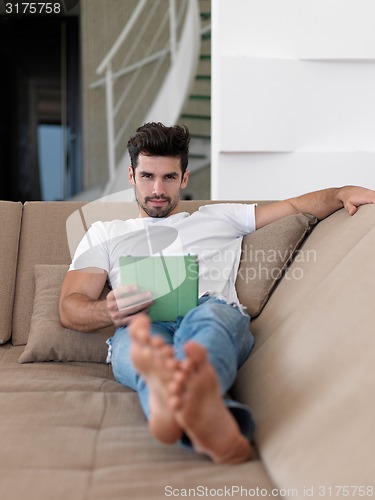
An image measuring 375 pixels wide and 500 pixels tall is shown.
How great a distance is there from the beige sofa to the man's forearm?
0.19ft

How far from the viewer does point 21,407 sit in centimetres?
151

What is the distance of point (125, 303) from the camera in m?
1.71

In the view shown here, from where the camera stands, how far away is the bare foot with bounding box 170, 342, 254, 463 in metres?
1.10

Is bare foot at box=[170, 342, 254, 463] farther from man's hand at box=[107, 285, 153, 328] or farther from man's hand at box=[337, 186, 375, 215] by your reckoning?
man's hand at box=[337, 186, 375, 215]

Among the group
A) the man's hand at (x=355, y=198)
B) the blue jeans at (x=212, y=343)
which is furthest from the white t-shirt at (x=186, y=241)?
the man's hand at (x=355, y=198)

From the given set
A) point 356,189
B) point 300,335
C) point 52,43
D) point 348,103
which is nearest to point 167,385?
Answer: point 300,335

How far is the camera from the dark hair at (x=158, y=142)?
7.15ft

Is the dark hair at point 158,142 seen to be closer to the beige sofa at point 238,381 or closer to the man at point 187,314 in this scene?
the man at point 187,314

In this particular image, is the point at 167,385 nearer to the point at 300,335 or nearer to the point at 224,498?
the point at 224,498

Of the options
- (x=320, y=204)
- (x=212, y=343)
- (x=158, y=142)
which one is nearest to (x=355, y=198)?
(x=320, y=204)

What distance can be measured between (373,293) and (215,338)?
0.36 metres

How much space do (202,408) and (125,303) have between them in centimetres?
63

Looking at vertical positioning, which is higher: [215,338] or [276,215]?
[276,215]

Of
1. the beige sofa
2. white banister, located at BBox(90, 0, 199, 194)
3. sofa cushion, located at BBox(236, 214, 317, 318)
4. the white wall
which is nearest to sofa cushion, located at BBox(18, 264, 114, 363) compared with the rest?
the beige sofa
